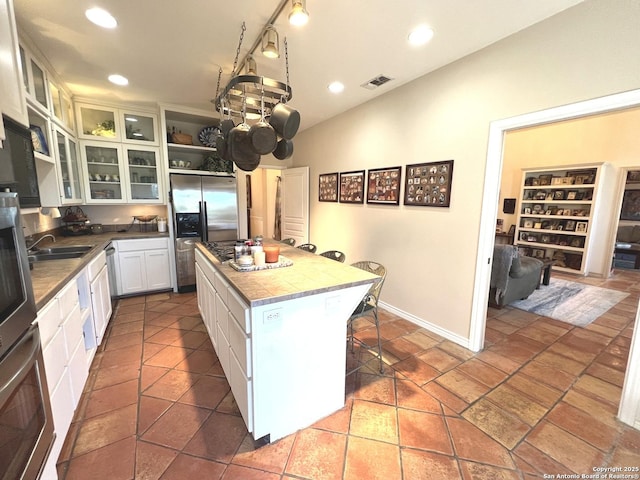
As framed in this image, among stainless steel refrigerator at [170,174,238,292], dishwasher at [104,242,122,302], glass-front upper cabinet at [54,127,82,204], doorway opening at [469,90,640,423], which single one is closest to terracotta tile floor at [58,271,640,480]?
doorway opening at [469,90,640,423]

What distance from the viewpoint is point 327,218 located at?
447 centimetres

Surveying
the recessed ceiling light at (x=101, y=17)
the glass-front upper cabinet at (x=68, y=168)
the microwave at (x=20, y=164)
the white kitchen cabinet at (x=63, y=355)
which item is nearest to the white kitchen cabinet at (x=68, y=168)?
the glass-front upper cabinet at (x=68, y=168)

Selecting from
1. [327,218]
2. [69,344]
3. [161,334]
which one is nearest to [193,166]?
[327,218]

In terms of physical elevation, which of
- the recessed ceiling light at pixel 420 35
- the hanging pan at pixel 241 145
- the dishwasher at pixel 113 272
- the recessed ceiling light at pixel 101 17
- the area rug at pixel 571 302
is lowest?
the area rug at pixel 571 302

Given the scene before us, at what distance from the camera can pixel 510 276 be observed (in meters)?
3.38

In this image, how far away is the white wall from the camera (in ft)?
5.63

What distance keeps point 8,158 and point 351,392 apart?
2.57 m

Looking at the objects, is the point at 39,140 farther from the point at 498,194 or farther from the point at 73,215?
the point at 498,194

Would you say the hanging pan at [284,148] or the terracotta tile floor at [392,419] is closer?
the terracotta tile floor at [392,419]

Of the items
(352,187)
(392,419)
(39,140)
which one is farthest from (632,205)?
(39,140)

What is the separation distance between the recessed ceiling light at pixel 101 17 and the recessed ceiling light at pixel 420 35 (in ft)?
7.26

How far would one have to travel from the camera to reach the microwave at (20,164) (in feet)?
5.01

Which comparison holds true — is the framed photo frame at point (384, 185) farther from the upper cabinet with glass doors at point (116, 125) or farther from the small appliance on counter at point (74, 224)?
the small appliance on counter at point (74, 224)

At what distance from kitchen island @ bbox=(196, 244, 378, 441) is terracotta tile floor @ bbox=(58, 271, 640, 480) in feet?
0.57
